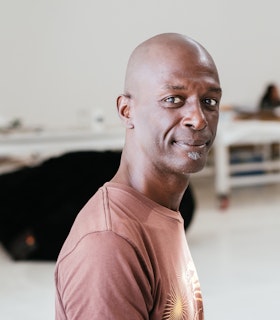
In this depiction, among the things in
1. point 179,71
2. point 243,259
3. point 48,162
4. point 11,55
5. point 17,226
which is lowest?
point 243,259

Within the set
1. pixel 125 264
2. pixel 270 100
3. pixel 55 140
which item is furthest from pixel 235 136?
pixel 125 264

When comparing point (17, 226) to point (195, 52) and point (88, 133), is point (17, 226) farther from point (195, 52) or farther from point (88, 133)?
point (195, 52)

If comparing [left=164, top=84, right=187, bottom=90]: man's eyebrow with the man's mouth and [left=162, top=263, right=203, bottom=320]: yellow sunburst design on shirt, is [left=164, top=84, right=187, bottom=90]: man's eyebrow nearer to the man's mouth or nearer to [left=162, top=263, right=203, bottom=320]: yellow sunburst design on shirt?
the man's mouth

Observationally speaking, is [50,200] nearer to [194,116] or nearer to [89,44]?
[194,116]

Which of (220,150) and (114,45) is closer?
(220,150)

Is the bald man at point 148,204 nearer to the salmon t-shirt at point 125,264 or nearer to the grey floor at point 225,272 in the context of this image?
the salmon t-shirt at point 125,264

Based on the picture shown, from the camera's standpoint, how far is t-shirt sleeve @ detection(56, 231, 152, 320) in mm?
608

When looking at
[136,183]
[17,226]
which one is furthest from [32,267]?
[136,183]

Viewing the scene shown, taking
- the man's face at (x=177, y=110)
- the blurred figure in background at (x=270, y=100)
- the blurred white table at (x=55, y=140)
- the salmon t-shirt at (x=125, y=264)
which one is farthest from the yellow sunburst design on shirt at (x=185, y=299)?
the blurred figure in background at (x=270, y=100)

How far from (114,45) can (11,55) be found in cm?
105

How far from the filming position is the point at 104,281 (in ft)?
2.00

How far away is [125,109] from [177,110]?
3.8 inches

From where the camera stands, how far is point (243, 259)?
8.86ft

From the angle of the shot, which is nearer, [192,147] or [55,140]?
[192,147]
